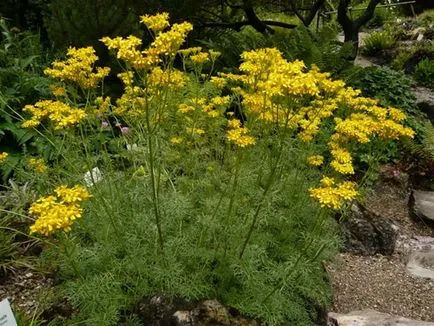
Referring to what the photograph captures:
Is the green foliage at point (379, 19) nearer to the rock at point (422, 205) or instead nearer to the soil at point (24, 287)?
the rock at point (422, 205)

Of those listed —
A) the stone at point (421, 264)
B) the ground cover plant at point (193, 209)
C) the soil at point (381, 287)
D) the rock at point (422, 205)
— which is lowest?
the rock at point (422, 205)

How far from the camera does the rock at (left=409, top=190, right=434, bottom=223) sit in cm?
535

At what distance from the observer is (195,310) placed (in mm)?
2510

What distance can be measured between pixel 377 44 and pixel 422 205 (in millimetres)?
6975

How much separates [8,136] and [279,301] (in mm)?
3384

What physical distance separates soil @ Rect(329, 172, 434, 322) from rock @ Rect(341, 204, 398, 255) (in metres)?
0.06

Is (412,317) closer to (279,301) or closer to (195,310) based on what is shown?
(279,301)

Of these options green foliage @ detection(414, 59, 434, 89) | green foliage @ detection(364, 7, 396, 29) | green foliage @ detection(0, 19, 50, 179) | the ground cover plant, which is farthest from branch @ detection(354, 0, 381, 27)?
green foliage @ detection(364, 7, 396, 29)

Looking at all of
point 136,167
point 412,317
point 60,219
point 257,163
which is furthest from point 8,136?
point 412,317

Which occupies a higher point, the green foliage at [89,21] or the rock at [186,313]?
the green foliage at [89,21]

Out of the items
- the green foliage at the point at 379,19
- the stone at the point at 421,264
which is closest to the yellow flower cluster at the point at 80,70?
the stone at the point at 421,264

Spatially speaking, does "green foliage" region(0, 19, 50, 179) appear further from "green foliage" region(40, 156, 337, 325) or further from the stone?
the stone

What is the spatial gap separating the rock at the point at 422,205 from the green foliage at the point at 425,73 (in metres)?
3.64

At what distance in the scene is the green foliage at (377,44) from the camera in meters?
11.5
